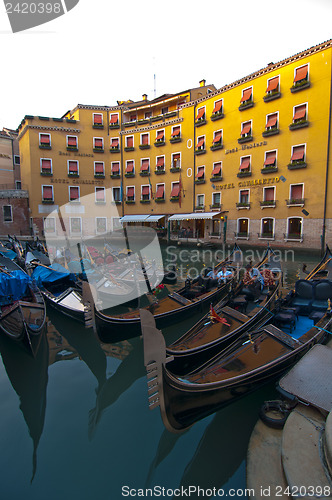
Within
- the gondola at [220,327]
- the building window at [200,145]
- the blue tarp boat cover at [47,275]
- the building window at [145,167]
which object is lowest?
the gondola at [220,327]

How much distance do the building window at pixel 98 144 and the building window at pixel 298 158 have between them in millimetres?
15843

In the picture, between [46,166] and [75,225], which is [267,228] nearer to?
[75,225]

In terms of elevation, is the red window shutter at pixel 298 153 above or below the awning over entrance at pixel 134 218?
above

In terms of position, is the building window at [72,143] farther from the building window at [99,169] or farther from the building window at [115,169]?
the building window at [115,169]

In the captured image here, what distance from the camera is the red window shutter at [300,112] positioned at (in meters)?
14.9

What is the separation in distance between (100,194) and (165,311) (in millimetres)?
20297

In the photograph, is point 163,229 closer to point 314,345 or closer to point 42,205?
point 42,205

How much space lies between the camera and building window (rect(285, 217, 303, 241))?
15.7 metres

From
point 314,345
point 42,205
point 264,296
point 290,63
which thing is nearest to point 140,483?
point 314,345

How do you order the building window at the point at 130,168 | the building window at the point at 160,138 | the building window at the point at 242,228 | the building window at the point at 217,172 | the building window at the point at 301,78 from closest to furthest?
the building window at the point at 301,78 → the building window at the point at 242,228 → the building window at the point at 217,172 → the building window at the point at 160,138 → the building window at the point at 130,168

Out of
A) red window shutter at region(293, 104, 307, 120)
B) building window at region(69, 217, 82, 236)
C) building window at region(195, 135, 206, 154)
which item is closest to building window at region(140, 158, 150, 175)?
building window at region(195, 135, 206, 154)

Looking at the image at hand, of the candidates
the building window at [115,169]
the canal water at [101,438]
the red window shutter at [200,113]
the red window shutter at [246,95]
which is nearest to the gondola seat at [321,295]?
the canal water at [101,438]

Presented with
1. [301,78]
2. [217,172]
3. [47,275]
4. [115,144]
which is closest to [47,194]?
[115,144]

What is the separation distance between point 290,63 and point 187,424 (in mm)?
18559
